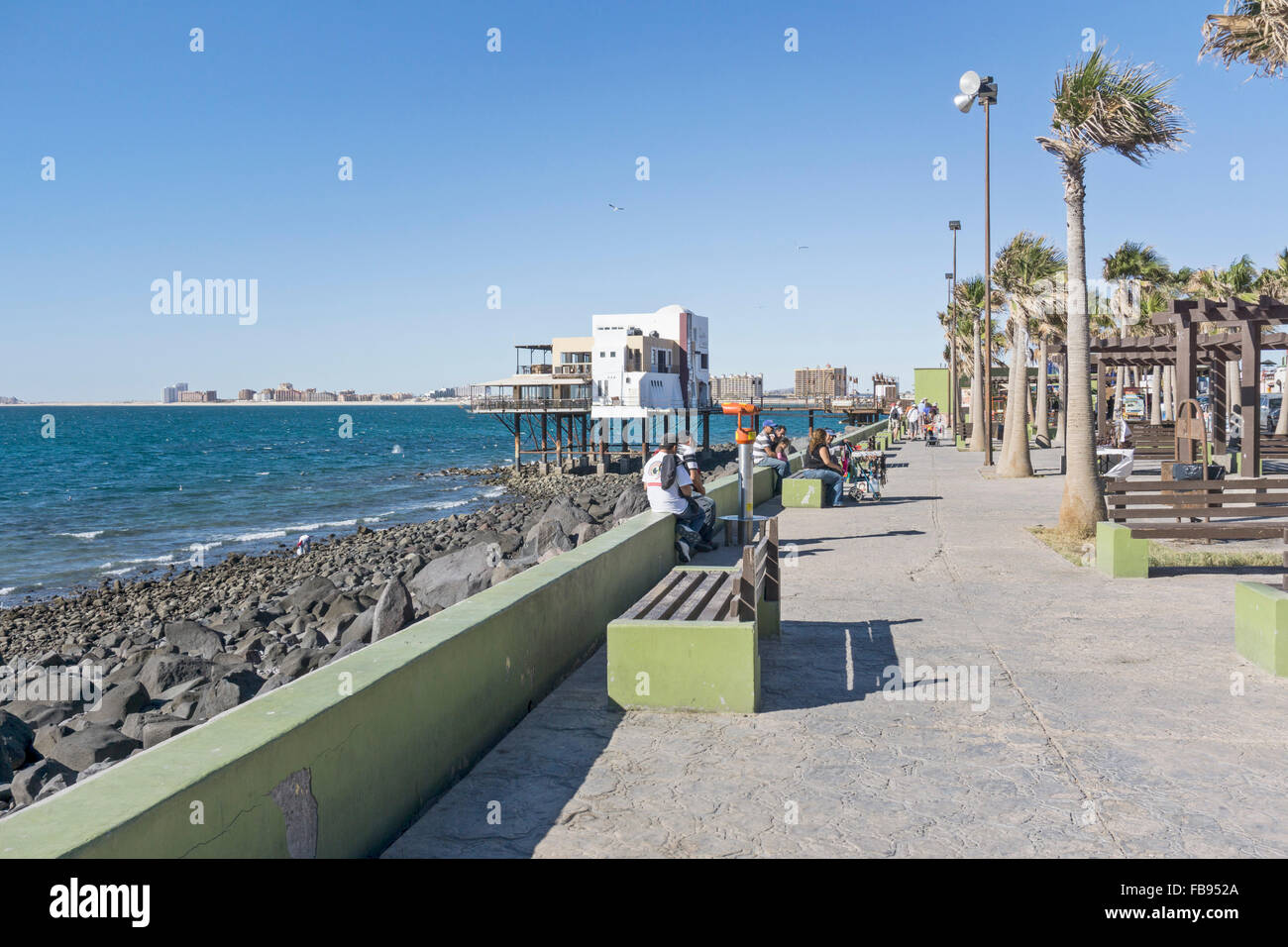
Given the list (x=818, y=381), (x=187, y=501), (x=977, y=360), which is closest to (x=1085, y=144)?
(x=977, y=360)

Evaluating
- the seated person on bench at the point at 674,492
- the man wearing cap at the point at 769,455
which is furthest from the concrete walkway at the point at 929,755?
the man wearing cap at the point at 769,455

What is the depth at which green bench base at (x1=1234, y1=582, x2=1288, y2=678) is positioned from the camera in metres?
6.64

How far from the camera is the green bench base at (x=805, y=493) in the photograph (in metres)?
17.8

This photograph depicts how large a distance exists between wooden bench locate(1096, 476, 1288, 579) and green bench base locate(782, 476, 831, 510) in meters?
6.02

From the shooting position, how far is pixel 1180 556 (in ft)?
37.7

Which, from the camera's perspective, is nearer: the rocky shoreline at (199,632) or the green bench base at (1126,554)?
the rocky shoreline at (199,632)

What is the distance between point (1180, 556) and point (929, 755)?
762 cm

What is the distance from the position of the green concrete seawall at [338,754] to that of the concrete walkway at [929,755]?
20 centimetres

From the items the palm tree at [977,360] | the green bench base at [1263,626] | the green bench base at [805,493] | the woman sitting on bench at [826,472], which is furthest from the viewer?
the palm tree at [977,360]

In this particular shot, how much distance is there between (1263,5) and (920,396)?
2131 inches

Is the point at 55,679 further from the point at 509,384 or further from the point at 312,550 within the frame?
the point at 509,384

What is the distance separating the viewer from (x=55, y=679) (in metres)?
12.9

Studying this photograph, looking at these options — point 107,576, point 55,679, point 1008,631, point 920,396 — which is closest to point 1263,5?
point 1008,631
